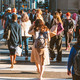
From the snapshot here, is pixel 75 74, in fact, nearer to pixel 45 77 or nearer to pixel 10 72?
pixel 45 77

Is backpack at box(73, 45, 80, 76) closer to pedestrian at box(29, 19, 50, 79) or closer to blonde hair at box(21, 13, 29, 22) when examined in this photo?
pedestrian at box(29, 19, 50, 79)

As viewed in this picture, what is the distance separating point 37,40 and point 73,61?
9.61 feet

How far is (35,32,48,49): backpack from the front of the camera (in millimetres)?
8141

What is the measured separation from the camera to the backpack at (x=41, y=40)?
814 centimetres

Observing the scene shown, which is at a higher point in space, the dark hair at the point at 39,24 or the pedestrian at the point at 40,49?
the dark hair at the point at 39,24

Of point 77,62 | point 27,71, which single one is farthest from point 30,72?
point 77,62

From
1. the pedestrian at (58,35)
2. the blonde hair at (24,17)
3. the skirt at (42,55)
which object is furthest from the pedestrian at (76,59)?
the blonde hair at (24,17)

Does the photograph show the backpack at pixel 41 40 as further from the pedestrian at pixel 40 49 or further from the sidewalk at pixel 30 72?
the sidewalk at pixel 30 72

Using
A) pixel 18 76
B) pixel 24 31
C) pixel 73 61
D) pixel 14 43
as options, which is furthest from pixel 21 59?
pixel 73 61

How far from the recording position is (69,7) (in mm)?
44688

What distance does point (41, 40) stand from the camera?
816 centimetres

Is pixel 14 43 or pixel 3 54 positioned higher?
pixel 14 43

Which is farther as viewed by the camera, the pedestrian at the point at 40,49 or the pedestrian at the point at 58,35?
the pedestrian at the point at 58,35

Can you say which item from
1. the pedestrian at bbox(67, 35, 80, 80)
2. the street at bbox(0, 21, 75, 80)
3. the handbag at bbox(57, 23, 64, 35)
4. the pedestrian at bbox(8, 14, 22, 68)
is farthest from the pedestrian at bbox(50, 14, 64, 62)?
the pedestrian at bbox(67, 35, 80, 80)
